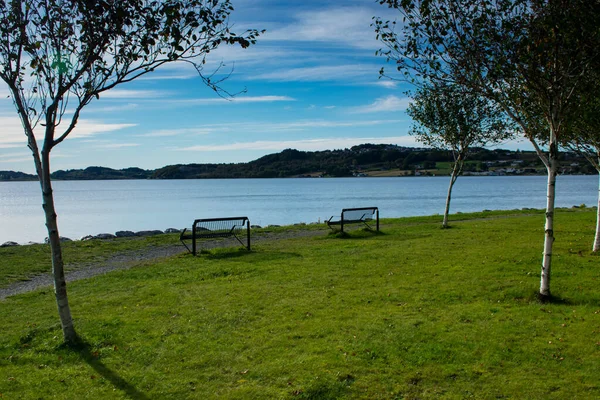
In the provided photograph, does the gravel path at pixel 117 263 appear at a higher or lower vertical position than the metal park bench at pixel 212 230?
lower

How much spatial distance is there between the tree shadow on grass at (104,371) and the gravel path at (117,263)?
5675 mm

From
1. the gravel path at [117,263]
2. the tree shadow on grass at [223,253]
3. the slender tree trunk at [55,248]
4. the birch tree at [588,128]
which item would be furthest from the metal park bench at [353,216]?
the slender tree trunk at [55,248]

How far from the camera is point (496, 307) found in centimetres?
944

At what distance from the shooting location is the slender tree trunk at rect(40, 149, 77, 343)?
7.52 metres

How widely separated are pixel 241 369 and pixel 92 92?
4.82m

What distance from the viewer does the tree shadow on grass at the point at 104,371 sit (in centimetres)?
619

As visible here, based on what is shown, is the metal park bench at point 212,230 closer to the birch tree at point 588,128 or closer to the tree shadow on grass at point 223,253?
the tree shadow on grass at point 223,253

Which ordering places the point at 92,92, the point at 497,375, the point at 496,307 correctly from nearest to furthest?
the point at 497,375 < the point at 92,92 < the point at 496,307

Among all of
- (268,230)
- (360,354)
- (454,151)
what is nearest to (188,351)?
(360,354)

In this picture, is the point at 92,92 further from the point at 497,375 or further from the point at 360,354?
the point at 497,375

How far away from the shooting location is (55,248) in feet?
25.1

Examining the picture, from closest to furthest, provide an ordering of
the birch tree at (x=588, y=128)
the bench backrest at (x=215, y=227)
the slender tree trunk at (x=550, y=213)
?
the slender tree trunk at (x=550, y=213) → the birch tree at (x=588, y=128) → the bench backrest at (x=215, y=227)

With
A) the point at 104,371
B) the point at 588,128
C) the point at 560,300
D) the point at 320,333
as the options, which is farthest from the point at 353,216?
the point at 104,371

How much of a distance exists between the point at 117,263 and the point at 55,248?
1016 centimetres
